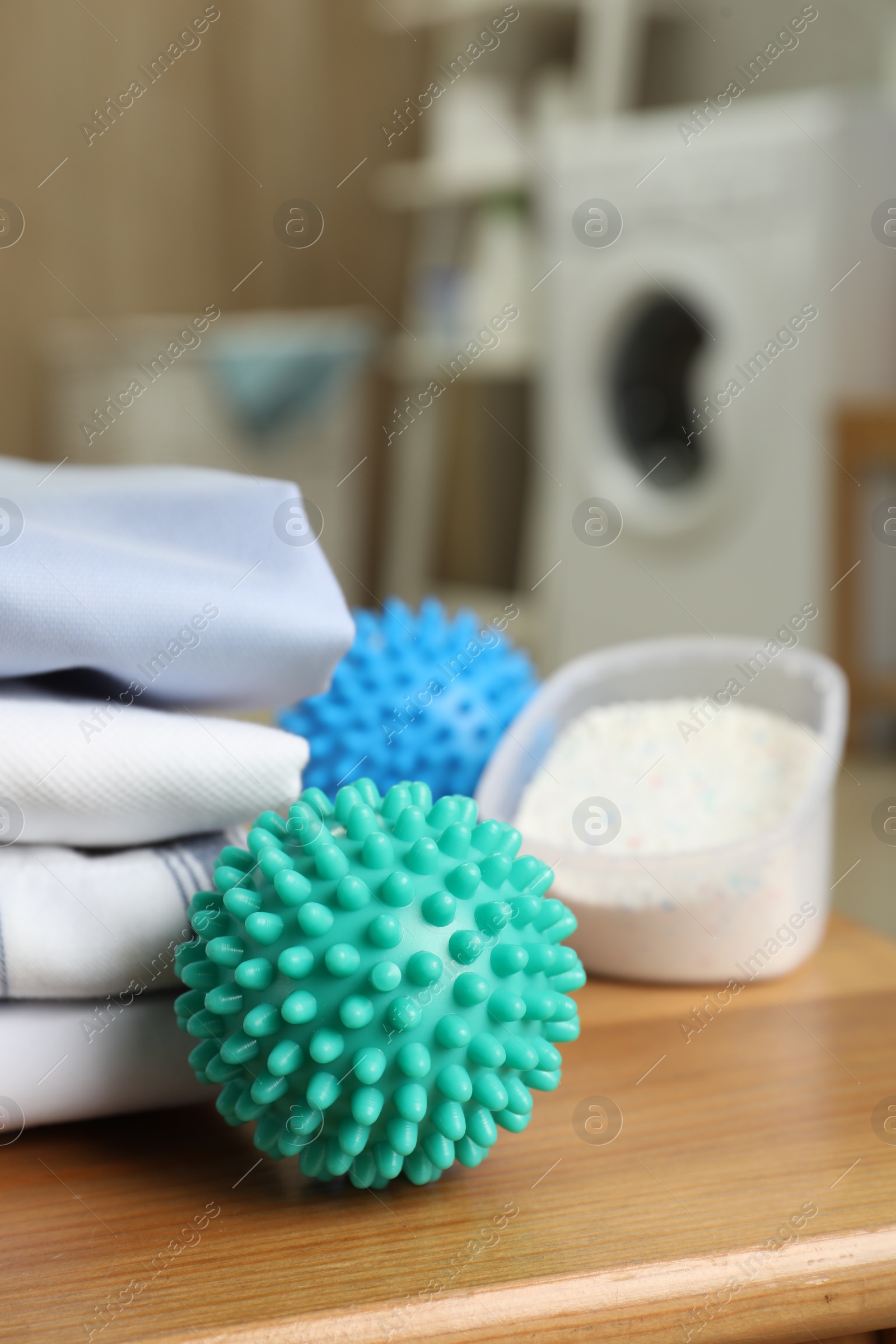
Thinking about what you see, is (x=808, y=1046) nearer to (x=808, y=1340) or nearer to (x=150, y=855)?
(x=808, y=1340)

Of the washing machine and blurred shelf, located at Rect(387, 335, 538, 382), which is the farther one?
blurred shelf, located at Rect(387, 335, 538, 382)

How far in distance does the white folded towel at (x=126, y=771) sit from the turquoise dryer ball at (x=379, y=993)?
0.05 metres

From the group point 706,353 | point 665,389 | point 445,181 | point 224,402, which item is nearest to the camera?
point 706,353

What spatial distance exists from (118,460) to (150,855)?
2563 millimetres

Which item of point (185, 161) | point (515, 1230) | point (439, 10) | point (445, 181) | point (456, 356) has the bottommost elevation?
point (515, 1230)

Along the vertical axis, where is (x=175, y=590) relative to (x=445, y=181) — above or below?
below

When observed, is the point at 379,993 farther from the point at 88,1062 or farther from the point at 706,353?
the point at 706,353

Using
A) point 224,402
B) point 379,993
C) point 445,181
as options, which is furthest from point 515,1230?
point 445,181

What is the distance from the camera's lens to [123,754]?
400 mm

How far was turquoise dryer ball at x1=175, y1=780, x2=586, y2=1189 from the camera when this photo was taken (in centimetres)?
34

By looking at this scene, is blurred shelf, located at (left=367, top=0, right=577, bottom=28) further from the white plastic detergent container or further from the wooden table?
the wooden table

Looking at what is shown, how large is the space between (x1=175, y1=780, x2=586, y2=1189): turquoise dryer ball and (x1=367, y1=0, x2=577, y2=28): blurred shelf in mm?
2990

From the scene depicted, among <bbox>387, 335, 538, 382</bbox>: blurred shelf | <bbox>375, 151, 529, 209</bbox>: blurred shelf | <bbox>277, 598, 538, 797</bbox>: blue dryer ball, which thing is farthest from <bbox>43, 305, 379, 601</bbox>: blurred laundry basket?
<bbox>277, 598, 538, 797</bbox>: blue dryer ball

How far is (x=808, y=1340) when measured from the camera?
0.34 m
